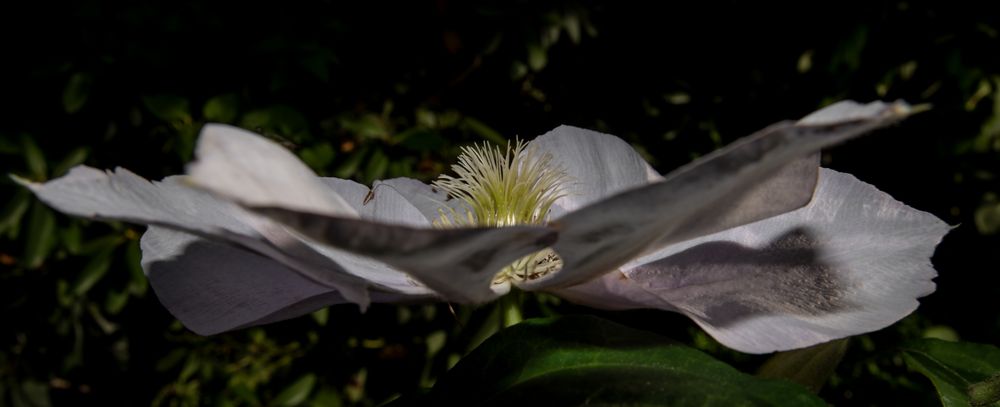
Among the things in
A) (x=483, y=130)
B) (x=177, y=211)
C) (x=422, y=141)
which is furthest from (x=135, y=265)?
(x=177, y=211)

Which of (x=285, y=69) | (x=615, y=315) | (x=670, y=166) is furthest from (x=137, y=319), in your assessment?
(x=670, y=166)

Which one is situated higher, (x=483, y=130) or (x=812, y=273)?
(x=812, y=273)

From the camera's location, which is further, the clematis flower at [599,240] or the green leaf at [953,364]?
the green leaf at [953,364]

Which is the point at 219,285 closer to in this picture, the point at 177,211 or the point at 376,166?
the point at 177,211

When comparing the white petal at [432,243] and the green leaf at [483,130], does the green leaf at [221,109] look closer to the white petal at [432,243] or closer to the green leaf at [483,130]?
the green leaf at [483,130]

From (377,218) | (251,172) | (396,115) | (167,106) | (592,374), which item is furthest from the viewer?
(396,115)

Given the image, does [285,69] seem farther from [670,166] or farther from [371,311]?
[670,166]

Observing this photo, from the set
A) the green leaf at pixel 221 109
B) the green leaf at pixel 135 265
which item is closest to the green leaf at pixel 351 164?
the green leaf at pixel 221 109
